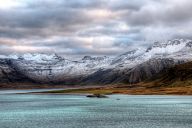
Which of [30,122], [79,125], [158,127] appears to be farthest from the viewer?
[30,122]

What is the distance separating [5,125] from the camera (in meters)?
116

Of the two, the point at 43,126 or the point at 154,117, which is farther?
the point at 154,117

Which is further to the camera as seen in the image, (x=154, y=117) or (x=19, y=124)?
(x=154, y=117)

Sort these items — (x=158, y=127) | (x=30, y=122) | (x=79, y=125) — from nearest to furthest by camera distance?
(x=158, y=127) → (x=79, y=125) → (x=30, y=122)

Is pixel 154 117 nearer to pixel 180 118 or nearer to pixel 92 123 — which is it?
pixel 180 118

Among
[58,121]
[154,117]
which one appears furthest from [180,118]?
[58,121]

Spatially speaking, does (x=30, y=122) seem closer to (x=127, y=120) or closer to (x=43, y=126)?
(x=43, y=126)

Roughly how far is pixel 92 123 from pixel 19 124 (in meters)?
21.6

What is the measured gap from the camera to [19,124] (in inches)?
4614

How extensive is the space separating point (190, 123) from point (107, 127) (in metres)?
24.1

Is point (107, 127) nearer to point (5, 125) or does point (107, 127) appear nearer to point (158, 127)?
point (158, 127)

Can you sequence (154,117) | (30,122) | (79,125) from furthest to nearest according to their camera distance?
(154,117) < (30,122) < (79,125)

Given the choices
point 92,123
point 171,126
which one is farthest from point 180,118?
point 92,123

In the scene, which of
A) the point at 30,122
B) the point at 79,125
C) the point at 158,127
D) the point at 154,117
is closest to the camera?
the point at 158,127
